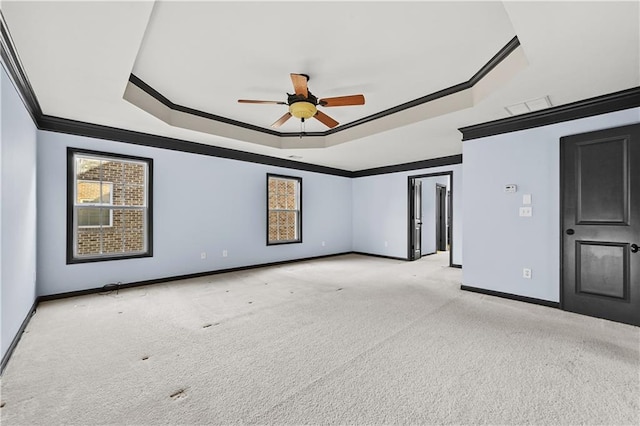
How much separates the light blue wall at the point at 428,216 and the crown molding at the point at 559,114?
156 inches

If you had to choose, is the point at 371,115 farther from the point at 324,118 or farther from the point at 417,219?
the point at 417,219

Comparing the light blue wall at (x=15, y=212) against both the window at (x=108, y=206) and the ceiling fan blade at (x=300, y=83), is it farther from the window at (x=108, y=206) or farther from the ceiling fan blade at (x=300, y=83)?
the ceiling fan blade at (x=300, y=83)

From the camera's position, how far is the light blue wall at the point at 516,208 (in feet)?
11.6

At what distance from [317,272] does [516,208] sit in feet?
11.1

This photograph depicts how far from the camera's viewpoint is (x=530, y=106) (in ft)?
11.0

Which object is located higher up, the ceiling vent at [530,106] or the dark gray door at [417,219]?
the ceiling vent at [530,106]

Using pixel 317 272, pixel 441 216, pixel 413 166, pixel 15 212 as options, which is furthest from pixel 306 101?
pixel 441 216

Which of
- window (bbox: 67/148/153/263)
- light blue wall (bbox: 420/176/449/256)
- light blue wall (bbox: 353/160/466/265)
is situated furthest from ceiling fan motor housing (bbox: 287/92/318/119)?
light blue wall (bbox: 420/176/449/256)

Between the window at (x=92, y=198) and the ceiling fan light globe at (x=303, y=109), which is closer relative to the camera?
the ceiling fan light globe at (x=303, y=109)

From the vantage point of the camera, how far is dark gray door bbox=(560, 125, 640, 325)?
3018 millimetres

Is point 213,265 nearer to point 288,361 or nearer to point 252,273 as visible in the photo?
point 252,273

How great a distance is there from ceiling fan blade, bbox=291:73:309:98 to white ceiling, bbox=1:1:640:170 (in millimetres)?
216

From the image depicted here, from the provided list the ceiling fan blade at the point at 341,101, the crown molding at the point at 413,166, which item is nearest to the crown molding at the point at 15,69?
the ceiling fan blade at the point at 341,101

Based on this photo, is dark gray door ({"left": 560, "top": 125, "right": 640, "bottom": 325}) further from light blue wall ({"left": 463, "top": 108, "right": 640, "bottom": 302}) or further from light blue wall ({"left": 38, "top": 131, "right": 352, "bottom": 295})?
light blue wall ({"left": 38, "top": 131, "right": 352, "bottom": 295})
